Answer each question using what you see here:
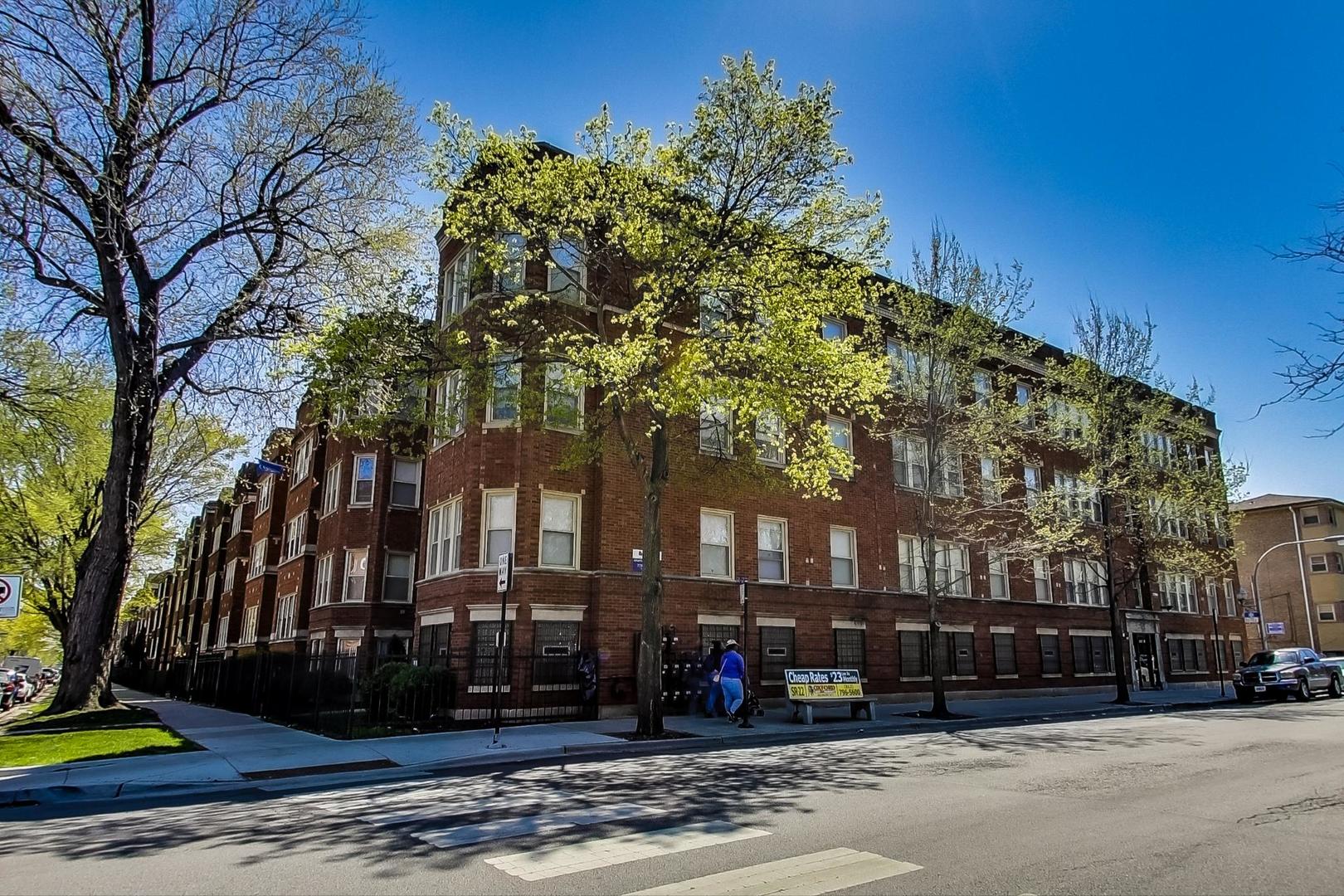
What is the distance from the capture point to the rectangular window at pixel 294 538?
32.1m

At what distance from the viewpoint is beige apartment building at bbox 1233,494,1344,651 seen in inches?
2355

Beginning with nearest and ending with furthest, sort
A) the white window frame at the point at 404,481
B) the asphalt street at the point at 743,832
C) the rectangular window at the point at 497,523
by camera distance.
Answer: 1. the asphalt street at the point at 743,832
2. the rectangular window at the point at 497,523
3. the white window frame at the point at 404,481

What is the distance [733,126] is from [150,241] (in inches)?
463

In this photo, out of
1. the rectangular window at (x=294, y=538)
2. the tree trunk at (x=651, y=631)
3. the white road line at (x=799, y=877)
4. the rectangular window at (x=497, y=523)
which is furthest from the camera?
the rectangular window at (x=294, y=538)

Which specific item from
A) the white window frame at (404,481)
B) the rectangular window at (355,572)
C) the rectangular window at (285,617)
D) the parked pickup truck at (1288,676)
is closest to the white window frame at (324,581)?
the rectangular window at (355,572)

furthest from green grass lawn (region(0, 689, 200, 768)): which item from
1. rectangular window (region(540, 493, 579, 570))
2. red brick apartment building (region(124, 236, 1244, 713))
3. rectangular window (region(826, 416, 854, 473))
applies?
rectangular window (region(826, 416, 854, 473))

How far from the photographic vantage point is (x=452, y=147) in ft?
53.4

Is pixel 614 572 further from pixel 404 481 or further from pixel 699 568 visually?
pixel 404 481

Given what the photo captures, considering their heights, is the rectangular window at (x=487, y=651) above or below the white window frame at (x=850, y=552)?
below

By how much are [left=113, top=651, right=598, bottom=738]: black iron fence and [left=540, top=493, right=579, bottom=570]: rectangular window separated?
231 centimetres

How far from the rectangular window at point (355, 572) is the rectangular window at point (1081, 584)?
26360 millimetres

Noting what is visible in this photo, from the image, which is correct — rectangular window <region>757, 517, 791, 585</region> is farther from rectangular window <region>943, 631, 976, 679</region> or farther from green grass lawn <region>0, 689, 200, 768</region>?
green grass lawn <region>0, 689, 200, 768</region>

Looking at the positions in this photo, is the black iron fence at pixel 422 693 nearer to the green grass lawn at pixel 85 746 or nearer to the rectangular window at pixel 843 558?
the green grass lawn at pixel 85 746

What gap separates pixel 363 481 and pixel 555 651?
11.8 metres
